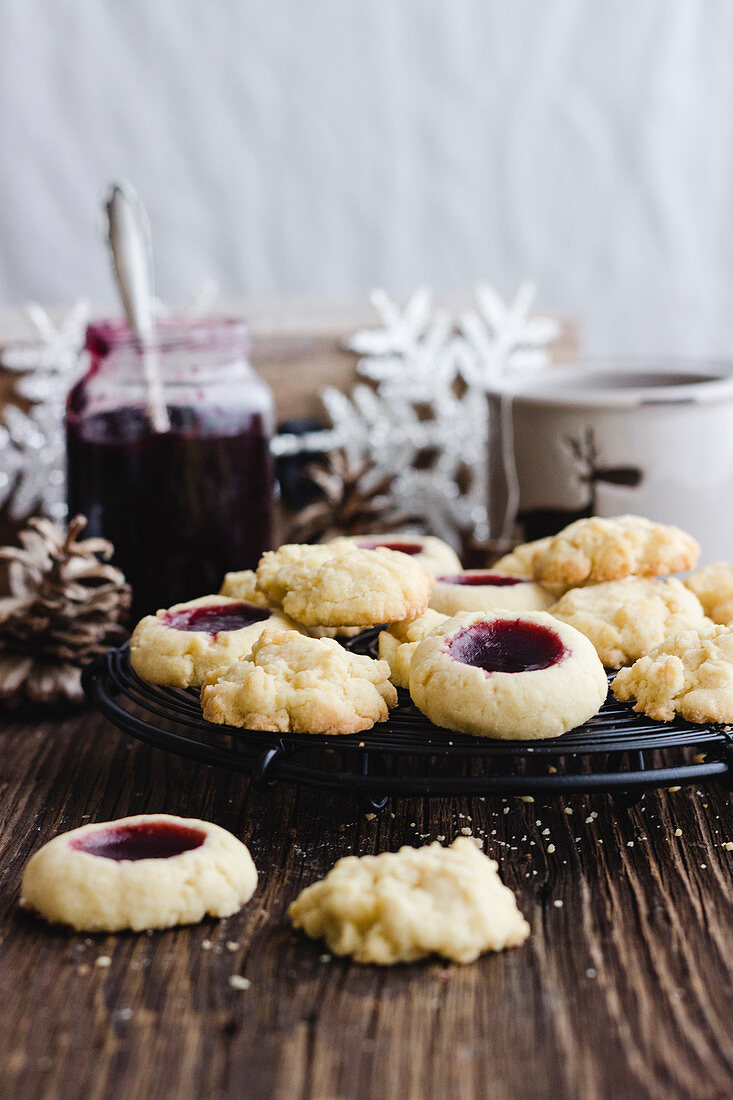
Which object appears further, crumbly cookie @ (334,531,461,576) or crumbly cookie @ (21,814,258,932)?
crumbly cookie @ (334,531,461,576)

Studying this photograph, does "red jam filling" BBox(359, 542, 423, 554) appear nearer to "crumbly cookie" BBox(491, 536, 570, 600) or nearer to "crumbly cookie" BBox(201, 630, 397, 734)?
"crumbly cookie" BBox(491, 536, 570, 600)

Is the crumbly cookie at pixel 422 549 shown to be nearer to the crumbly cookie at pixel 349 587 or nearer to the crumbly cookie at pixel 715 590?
the crumbly cookie at pixel 349 587

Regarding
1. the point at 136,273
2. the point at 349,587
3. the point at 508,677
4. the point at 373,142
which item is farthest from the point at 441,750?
the point at 373,142

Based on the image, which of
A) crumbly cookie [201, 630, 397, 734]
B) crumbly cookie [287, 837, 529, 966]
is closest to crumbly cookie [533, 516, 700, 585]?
crumbly cookie [201, 630, 397, 734]

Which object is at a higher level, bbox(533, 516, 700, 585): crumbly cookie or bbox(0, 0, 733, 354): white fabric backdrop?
bbox(0, 0, 733, 354): white fabric backdrop

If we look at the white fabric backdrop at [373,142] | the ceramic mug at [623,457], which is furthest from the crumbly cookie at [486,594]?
the white fabric backdrop at [373,142]
